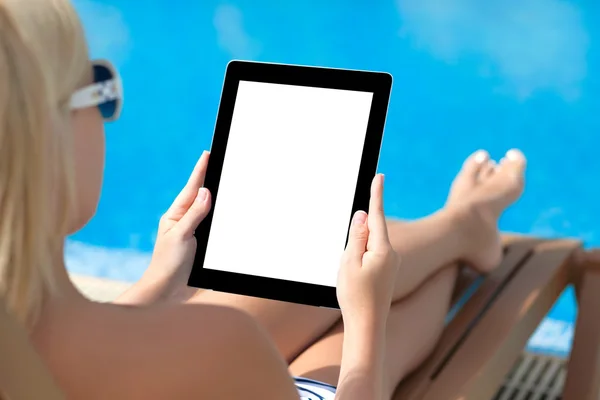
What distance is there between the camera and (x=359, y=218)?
33.3 inches

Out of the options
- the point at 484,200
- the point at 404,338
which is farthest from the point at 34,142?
the point at 484,200

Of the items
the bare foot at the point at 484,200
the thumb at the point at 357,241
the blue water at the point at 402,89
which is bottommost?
the thumb at the point at 357,241

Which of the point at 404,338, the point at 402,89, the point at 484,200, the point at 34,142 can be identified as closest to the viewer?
the point at 34,142

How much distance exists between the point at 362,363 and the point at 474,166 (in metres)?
1.11

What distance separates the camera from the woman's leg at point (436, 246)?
1241 millimetres

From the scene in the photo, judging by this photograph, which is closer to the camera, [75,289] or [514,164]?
[75,289]

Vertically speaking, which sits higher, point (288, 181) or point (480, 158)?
point (480, 158)

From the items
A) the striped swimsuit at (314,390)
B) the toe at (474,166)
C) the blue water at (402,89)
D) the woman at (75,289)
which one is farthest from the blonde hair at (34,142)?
the blue water at (402,89)

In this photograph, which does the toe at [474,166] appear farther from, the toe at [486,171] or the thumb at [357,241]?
the thumb at [357,241]

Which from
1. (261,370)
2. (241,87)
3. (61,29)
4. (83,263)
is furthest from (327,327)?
(83,263)

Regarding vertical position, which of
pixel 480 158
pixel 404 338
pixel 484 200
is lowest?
pixel 404 338

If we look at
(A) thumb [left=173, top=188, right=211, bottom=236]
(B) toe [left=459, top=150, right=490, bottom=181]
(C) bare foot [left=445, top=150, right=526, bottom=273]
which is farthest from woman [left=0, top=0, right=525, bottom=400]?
(B) toe [left=459, top=150, right=490, bottom=181]

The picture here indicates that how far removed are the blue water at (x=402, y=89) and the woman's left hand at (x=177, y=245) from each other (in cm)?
231

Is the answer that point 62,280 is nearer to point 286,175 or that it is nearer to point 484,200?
point 286,175
